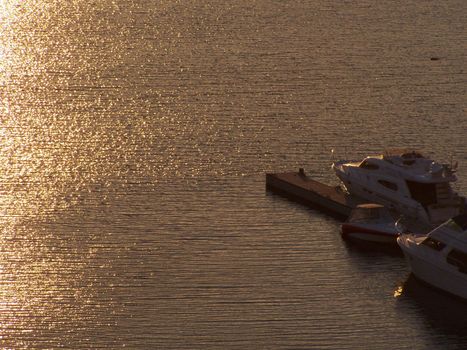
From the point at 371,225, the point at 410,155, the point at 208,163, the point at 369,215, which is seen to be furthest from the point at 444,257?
the point at 208,163

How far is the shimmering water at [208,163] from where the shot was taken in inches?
2581

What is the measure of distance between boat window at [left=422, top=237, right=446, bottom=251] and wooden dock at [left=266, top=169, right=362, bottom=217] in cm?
1084

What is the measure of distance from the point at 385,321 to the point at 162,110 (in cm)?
4002

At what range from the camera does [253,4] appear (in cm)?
15162

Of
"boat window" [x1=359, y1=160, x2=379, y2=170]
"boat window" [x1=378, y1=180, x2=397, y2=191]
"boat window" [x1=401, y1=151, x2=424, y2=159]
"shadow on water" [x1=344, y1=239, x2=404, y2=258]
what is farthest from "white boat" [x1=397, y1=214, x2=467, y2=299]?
"boat window" [x1=359, y1=160, x2=379, y2=170]

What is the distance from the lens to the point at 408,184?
3091 inches

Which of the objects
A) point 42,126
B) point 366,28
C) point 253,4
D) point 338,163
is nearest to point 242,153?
point 338,163

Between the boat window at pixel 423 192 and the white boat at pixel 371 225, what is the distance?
2.14 m

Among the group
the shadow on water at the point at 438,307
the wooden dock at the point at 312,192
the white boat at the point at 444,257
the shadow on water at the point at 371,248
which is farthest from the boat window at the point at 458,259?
the wooden dock at the point at 312,192

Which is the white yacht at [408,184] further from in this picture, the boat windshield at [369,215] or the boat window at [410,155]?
the boat windshield at [369,215]

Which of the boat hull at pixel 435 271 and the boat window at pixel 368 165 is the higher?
the boat hull at pixel 435 271

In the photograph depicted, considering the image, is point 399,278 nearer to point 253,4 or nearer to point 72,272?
point 72,272

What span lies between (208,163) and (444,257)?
24428 millimetres

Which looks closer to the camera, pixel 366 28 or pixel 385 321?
pixel 385 321
